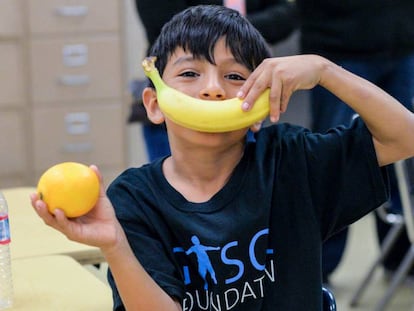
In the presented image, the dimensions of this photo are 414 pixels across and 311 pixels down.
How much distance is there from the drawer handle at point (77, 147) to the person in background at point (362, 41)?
1.83m

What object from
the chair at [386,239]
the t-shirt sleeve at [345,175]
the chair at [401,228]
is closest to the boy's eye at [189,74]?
the t-shirt sleeve at [345,175]

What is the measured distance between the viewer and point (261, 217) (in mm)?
1516

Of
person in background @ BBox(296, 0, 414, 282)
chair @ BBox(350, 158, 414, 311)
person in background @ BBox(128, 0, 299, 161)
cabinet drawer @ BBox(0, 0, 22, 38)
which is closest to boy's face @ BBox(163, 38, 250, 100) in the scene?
person in background @ BBox(128, 0, 299, 161)

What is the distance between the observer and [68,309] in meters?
1.55

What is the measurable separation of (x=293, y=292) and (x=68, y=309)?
1.28 ft

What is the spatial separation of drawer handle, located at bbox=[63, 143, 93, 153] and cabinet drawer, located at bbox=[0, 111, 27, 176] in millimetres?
220

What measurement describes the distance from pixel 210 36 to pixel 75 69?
124 inches

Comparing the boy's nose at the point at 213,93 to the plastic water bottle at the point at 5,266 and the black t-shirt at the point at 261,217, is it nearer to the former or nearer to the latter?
the black t-shirt at the point at 261,217

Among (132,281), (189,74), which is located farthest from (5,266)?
(189,74)

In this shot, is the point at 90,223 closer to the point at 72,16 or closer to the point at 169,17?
the point at 169,17

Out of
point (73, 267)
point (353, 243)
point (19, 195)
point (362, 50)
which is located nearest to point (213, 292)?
point (73, 267)

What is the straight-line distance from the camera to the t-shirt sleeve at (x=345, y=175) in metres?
1.54

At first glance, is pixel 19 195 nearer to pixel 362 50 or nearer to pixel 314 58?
pixel 314 58

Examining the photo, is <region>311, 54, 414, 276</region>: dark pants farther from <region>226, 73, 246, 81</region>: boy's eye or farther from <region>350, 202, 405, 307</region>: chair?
<region>226, 73, 246, 81</region>: boy's eye
